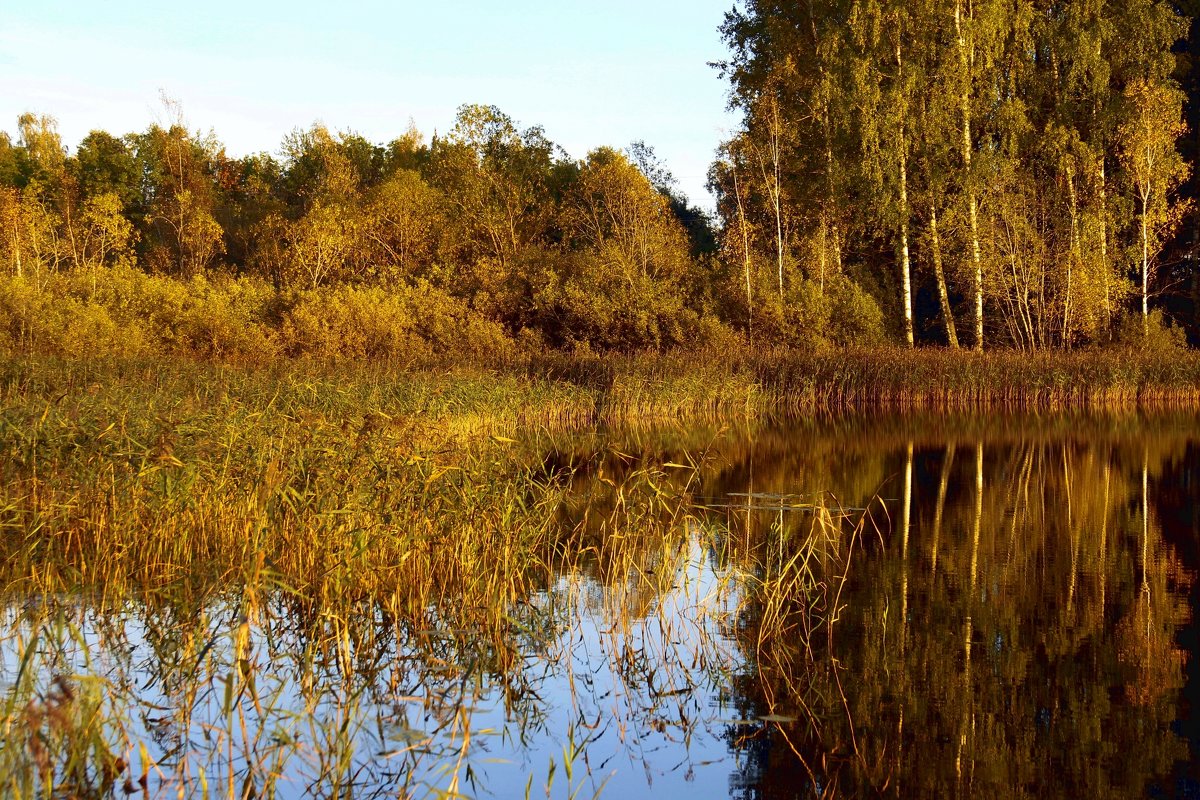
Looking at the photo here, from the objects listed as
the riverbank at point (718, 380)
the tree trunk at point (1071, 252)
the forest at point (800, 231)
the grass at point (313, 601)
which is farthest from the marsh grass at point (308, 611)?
the tree trunk at point (1071, 252)

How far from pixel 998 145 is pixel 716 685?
88.7 ft

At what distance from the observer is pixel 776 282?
1214 inches

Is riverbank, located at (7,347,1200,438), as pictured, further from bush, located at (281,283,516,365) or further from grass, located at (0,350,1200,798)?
bush, located at (281,283,516,365)

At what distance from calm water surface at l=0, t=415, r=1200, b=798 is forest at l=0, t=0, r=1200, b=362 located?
60.8 feet

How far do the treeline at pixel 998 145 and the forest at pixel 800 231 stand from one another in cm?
8

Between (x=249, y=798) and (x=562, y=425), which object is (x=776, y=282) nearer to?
(x=562, y=425)

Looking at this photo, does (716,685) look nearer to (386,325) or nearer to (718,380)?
(718,380)

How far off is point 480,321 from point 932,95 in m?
12.8

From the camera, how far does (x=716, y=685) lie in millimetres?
5441

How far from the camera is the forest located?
1061 inches

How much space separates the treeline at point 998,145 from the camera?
2681cm

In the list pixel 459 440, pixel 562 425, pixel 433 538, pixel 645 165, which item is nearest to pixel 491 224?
pixel 645 165

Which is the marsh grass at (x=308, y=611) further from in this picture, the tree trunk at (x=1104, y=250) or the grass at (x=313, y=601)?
the tree trunk at (x=1104, y=250)

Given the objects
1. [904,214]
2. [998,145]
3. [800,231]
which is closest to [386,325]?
[800,231]
